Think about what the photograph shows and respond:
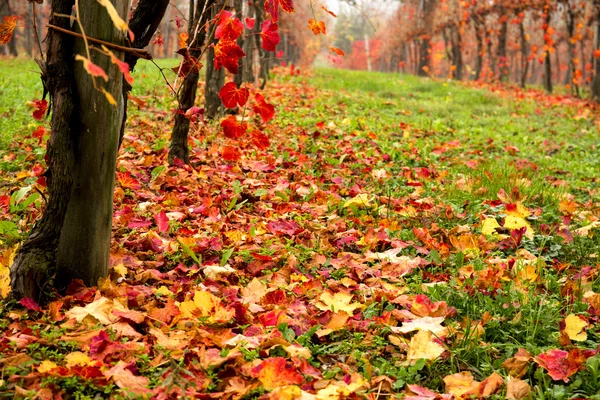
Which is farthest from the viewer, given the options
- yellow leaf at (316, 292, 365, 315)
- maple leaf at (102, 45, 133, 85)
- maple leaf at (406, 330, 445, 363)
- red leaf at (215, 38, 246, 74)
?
red leaf at (215, 38, 246, 74)

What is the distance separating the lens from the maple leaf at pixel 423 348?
1.75 m

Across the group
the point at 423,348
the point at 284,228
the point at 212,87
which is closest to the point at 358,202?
the point at 284,228

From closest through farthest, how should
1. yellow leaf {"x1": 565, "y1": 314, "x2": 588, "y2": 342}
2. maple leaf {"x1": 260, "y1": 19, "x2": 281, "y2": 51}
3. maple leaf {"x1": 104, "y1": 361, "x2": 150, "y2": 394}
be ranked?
1. maple leaf {"x1": 104, "y1": 361, "x2": 150, "y2": 394}
2. yellow leaf {"x1": 565, "y1": 314, "x2": 588, "y2": 342}
3. maple leaf {"x1": 260, "y1": 19, "x2": 281, "y2": 51}

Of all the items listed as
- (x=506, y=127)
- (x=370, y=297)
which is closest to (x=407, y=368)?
(x=370, y=297)

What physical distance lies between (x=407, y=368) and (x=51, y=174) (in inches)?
58.1

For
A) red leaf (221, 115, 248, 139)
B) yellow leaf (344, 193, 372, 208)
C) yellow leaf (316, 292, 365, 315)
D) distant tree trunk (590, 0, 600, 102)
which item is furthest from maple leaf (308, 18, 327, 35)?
distant tree trunk (590, 0, 600, 102)

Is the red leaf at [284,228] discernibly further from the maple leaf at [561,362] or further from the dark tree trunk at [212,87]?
the dark tree trunk at [212,87]

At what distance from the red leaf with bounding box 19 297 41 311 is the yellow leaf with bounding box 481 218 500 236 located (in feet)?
7.76

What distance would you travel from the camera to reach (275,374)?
1.58 meters

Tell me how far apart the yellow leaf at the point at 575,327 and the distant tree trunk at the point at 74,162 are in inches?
71.9

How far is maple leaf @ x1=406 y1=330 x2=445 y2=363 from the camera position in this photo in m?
1.75

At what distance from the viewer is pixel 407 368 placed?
5.71 feet

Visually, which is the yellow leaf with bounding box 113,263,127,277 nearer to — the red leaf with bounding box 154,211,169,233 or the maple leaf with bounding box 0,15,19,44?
the red leaf with bounding box 154,211,169,233

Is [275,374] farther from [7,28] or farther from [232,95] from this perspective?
[7,28]
